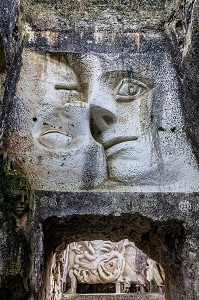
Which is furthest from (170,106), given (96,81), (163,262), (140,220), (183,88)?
(163,262)

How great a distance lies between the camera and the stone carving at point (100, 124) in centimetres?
306

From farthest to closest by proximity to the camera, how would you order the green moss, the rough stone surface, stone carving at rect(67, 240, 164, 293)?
1. stone carving at rect(67, 240, 164, 293)
2. the rough stone surface
3. the green moss

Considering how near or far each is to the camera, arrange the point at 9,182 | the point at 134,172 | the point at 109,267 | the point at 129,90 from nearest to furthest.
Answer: the point at 9,182, the point at 134,172, the point at 129,90, the point at 109,267

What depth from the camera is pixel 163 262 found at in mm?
3387

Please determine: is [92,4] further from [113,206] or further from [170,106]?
[113,206]

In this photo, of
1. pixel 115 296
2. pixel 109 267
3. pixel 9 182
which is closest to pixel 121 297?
pixel 115 296

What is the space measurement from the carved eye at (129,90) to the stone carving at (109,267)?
14.2 ft

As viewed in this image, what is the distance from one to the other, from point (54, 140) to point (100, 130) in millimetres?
347

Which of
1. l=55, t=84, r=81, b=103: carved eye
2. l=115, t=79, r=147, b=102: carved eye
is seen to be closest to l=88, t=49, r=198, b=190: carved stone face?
l=115, t=79, r=147, b=102: carved eye

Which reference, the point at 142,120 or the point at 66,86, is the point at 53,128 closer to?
the point at 66,86

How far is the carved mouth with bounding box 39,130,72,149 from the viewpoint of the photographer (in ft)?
10.2

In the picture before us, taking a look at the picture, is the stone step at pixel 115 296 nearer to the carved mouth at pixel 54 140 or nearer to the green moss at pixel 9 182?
the carved mouth at pixel 54 140

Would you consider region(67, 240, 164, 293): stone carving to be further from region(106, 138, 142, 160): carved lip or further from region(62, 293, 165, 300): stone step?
region(106, 138, 142, 160): carved lip

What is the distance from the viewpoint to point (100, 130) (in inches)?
129
